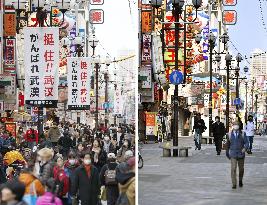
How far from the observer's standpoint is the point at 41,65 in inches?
805

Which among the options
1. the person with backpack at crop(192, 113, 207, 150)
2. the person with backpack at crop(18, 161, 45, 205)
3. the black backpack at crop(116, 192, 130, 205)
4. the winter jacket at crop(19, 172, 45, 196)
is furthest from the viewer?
the person with backpack at crop(192, 113, 207, 150)

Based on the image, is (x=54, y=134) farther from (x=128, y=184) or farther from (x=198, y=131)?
(x=128, y=184)

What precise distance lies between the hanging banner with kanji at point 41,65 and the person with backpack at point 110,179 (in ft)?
25.5

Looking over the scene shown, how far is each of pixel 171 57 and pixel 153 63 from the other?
28.7 feet

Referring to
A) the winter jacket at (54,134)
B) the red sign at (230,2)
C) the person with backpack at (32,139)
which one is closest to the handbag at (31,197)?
the winter jacket at (54,134)

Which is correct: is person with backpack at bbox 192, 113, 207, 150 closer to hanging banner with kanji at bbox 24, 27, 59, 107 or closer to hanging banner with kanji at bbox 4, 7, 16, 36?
hanging banner with kanji at bbox 4, 7, 16, 36

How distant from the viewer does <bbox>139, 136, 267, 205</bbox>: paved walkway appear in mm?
14944

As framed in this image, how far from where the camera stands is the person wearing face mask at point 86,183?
11.7 metres

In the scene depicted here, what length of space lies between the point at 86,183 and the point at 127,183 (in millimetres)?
2712

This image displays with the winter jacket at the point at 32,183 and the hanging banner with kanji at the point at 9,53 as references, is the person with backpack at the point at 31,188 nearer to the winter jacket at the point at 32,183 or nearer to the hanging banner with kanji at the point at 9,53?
the winter jacket at the point at 32,183

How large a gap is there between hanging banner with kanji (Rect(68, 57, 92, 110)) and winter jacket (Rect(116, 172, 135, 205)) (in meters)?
16.8

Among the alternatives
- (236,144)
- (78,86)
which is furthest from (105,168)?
(78,86)

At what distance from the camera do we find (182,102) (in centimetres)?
5994

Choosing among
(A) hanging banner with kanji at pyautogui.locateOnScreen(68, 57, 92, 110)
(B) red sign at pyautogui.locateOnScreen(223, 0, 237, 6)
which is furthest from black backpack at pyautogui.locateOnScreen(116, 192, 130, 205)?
(B) red sign at pyautogui.locateOnScreen(223, 0, 237, 6)
